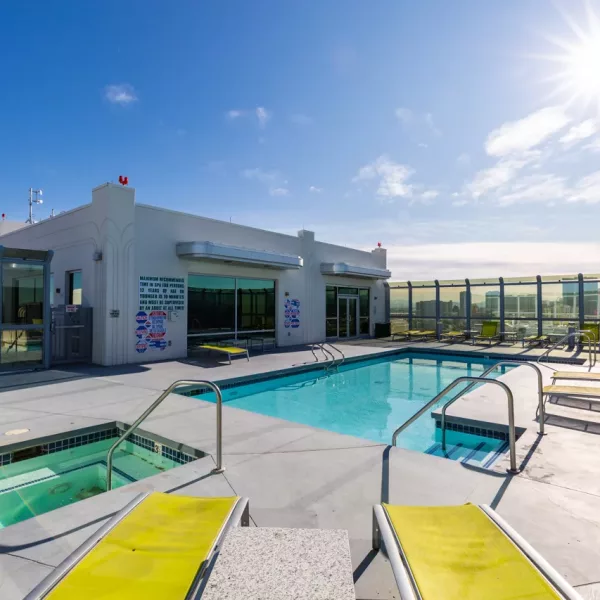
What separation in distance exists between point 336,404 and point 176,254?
6.31 metres

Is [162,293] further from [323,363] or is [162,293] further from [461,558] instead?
[461,558]

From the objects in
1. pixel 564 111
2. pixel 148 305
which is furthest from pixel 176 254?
pixel 564 111

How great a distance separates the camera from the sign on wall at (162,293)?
10461 millimetres

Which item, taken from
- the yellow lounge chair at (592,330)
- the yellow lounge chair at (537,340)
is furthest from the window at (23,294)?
the yellow lounge chair at (592,330)

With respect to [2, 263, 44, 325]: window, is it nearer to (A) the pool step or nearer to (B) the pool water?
(B) the pool water

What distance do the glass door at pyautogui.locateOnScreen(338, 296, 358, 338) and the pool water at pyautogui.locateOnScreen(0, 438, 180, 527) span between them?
13399 mm

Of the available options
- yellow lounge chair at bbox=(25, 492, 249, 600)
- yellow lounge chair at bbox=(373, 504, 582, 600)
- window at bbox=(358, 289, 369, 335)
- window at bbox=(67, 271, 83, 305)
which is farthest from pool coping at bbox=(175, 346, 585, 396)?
yellow lounge chair at bbox=(373, 504, 582, 600)

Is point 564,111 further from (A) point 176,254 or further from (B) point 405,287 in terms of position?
(B) point 405,287

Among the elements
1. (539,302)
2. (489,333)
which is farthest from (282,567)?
(539,302)

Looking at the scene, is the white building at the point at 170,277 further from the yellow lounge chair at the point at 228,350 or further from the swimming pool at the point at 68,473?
the swimming pool at the point at 68,473

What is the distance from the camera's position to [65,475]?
14.5 ft

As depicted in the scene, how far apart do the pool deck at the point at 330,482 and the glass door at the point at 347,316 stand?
11.4 m

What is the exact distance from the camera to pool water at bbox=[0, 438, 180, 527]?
3.90m

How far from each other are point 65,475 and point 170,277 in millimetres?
7212
